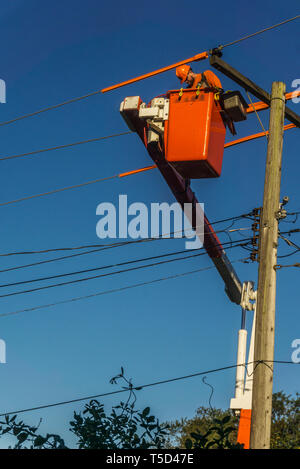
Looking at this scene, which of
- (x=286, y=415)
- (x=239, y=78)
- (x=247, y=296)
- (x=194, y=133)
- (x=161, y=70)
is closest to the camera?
(x=239, y=78)

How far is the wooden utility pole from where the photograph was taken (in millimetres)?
8359

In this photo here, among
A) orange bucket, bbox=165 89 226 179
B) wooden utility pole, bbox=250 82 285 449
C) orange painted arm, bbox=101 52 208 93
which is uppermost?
orange painted arm, bbox=101 52 208 93

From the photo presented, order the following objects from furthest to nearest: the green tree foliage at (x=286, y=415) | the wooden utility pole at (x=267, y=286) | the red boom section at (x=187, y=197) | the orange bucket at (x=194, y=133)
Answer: the green tree foliage at (x=286, y=415) → the red boom section at (x=187, y=197) → the orange bucket at (x=194, y=133) → the wooden utility pole at (x=267, y=286)

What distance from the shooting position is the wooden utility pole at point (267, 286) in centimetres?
836

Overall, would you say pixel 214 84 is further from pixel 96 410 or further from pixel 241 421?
pixel 241 421

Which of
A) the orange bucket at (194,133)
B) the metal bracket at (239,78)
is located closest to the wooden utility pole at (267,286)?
the metal bracket at (239,78)

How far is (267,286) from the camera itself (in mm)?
9234

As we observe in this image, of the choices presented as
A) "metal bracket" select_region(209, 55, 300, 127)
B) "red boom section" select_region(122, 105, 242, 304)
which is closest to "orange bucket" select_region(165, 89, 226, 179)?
"metal bracket" select_region(209, 55, 300, 127)

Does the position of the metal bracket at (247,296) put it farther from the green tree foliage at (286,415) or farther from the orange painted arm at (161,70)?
the green tree foliage at (286,415)

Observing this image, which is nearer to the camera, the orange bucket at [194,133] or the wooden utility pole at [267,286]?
the wooden utility pole at [267,286]

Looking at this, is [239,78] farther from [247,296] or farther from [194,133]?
[247,296]

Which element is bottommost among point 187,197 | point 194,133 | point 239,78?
point 194,133

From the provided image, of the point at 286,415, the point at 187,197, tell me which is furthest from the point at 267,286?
the point at 286,415

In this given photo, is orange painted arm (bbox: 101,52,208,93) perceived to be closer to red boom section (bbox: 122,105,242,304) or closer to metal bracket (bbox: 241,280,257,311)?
red boom section (bbox: 122,105,242,304)
